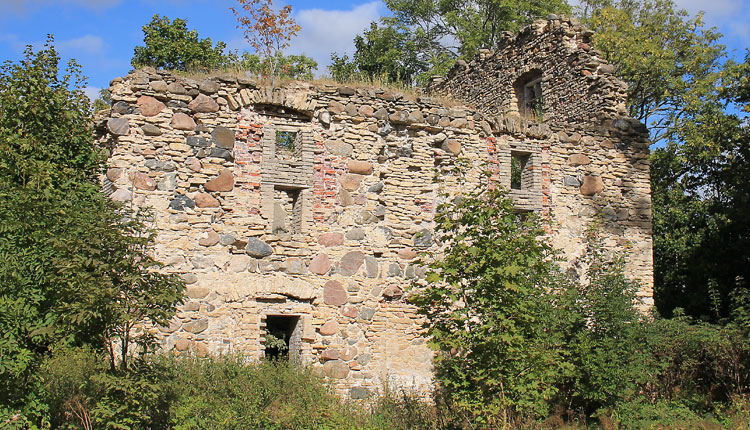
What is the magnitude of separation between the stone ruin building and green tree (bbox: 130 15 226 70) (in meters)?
11.2

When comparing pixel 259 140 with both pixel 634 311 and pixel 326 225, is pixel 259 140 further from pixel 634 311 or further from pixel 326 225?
pixel 634 311

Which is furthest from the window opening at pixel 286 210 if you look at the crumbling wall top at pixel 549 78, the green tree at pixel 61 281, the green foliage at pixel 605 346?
the crumbling wall top at pixel 549 78

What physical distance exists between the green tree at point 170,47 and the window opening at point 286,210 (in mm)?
11399

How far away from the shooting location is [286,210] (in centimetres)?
1011

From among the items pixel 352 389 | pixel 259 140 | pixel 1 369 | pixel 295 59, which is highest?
pixel 295 59

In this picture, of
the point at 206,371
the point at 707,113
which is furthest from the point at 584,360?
the point at 707,113

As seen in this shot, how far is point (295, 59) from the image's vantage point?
81.4ft

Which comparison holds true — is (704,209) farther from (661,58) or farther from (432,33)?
(432,33)

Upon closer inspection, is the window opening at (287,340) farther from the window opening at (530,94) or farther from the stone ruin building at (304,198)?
the window opening at (530,94)

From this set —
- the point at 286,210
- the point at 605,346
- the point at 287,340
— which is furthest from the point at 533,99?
the point at 287,340

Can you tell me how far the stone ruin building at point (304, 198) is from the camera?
927cm

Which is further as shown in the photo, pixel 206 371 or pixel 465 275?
pixel 206 371

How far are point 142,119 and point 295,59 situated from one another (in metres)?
16.2

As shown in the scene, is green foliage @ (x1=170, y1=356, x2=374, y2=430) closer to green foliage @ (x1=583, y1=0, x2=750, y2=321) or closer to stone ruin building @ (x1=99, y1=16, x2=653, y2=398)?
stone ruin building @ (x1=99, y1=16, x2=653, y2=398)
